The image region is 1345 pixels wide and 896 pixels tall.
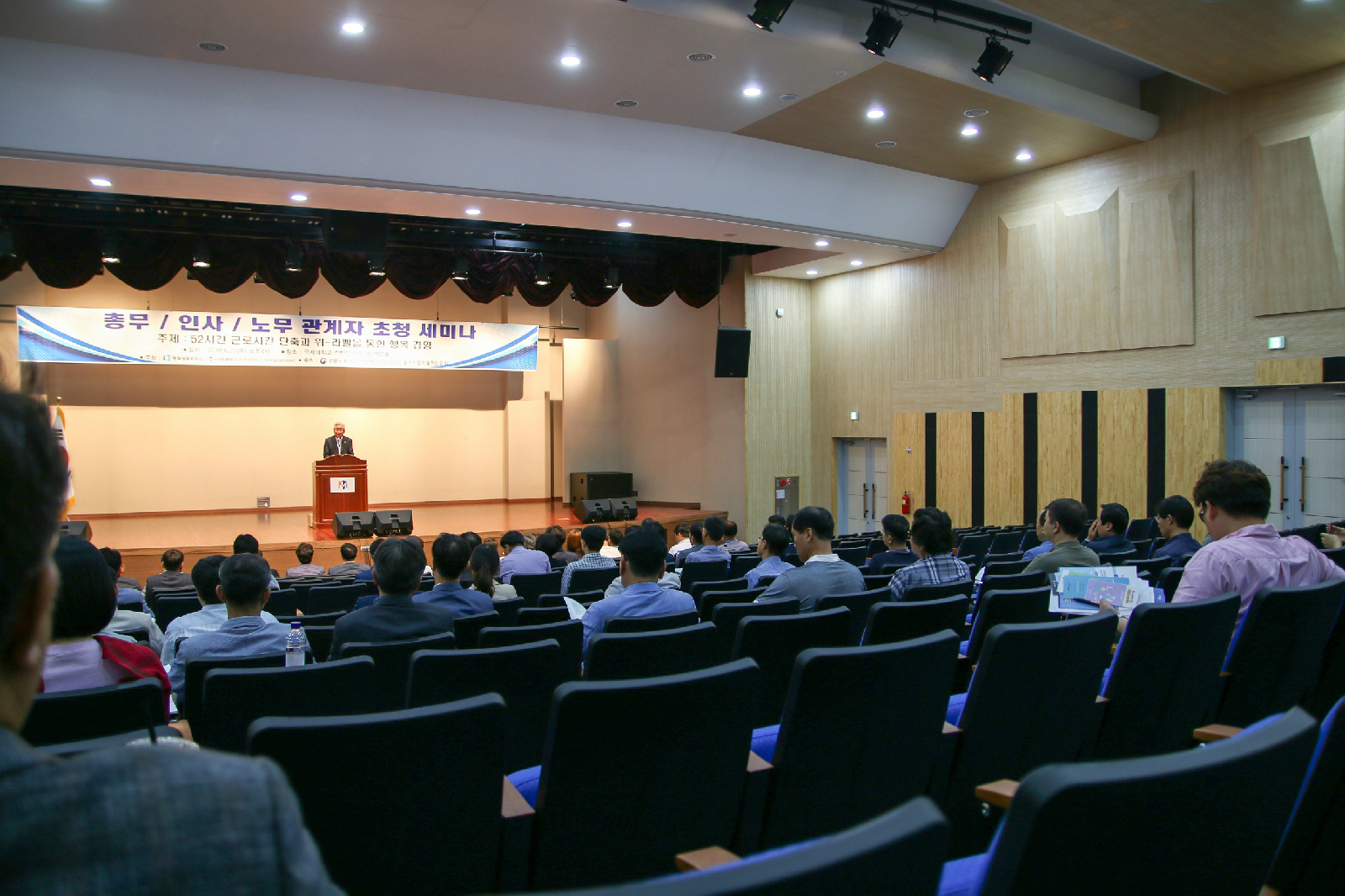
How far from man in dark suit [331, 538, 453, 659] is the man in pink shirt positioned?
106 inches

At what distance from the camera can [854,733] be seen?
2049mm

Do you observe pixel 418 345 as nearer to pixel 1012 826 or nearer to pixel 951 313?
pixel 951 313

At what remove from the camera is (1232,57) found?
861 centimetres

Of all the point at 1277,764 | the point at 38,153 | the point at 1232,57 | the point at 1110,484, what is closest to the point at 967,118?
the point at 1232,57

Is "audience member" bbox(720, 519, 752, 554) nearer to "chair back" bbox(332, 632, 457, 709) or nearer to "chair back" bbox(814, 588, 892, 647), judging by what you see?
"chair back" bbox(814, 588, 892, 647)

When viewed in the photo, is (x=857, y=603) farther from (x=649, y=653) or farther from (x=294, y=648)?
(x=294, y=648)

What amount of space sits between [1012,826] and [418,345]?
46.2 feet

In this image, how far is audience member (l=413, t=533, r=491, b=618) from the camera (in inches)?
161

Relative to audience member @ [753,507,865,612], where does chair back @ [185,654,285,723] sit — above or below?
below

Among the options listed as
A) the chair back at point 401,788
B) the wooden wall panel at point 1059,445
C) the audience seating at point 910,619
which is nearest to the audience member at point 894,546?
the audience seating at point 910,619

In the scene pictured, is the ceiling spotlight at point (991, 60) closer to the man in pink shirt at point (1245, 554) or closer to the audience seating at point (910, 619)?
the man in pink shirt at point (1245, 554)

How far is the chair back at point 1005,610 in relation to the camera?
3328 millimetres

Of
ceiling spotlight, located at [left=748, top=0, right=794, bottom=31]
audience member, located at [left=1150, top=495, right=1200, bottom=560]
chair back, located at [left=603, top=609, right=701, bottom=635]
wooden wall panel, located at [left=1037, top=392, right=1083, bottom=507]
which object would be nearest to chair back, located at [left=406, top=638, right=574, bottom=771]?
chair back, located at [left=603, top=609, right=701, bottom=635]

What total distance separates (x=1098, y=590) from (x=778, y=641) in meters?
1.35
